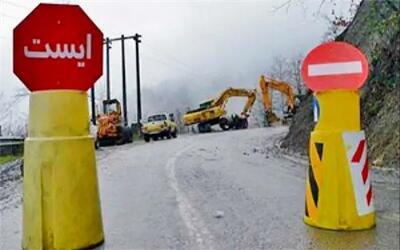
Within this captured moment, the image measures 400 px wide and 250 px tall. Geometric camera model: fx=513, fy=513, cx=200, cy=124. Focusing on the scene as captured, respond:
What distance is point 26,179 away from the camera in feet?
15.4

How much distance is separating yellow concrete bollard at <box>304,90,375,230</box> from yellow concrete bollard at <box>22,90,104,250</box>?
240 cm

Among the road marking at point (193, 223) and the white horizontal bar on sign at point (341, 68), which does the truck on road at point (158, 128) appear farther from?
the white horizontal bar on sign at point (341, 68)

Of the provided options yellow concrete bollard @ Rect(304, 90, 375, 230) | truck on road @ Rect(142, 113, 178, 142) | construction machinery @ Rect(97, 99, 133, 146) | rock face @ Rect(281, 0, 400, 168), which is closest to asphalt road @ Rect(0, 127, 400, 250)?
yellow concrete bollard @ Rect(304, 90, 375, 230)

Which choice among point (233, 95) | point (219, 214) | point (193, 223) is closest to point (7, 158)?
point (219, 214)

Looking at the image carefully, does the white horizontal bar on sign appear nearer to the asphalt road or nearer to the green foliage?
the asphalt road

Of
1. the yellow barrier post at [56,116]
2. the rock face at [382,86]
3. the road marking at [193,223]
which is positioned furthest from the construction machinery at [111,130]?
the yellow barrier post at [56,116]

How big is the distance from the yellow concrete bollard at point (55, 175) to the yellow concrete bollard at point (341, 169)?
7.88ft

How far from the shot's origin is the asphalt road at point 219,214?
4914mm

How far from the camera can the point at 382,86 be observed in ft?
41.1

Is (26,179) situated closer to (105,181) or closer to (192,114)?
(105,181)

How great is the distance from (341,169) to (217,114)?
3491 centimetres

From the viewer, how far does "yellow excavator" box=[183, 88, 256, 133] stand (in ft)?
131

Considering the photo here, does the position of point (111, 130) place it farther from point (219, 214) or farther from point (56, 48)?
point (56, 48)

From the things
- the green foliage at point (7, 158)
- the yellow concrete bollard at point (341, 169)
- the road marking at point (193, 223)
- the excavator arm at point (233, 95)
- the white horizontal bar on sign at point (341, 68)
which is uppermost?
the excavator arm at point (233, 95)
